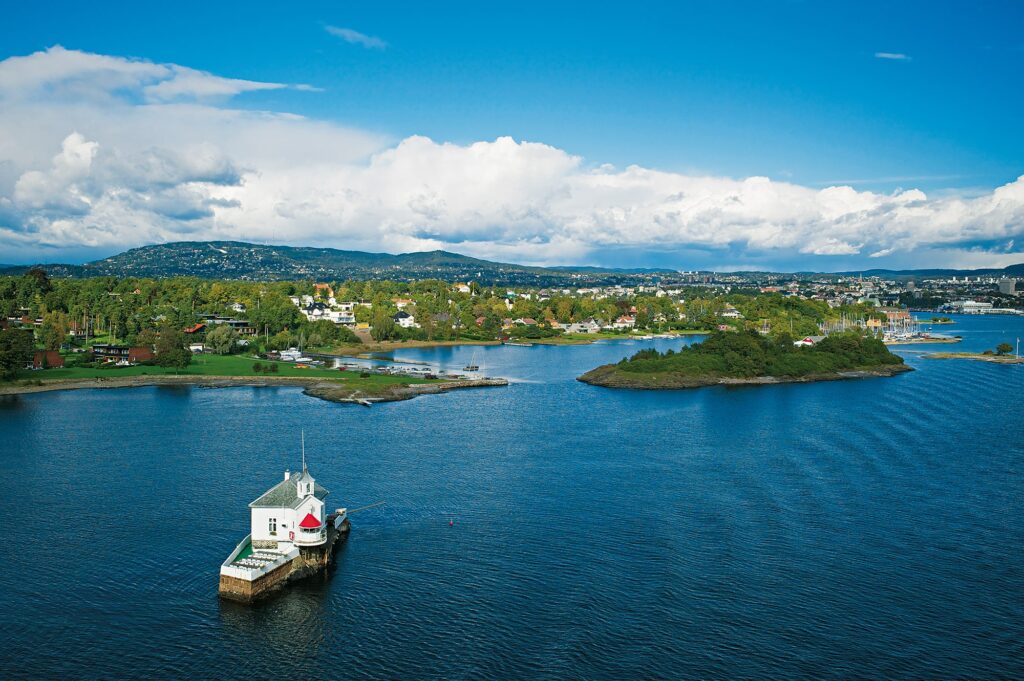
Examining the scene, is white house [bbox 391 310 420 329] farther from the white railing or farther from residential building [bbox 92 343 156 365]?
the white railing

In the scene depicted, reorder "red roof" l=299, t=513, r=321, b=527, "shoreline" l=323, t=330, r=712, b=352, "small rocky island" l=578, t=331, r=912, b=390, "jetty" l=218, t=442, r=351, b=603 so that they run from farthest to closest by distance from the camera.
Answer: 1. "shoreline" l=323, t=330, r=712, b=352
2. "small rocky island" l=578, t=331, r=912, b=390
3. "red roof" l=299, t=513, r=321, b=527
4. "jetty" l=218, t=442, r=351, b=603

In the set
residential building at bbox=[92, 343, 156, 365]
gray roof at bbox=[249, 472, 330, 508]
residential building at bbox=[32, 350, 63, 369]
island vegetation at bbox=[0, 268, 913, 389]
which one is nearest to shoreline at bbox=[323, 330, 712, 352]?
island vegetation at bbox=[0, 268, 913, 389]

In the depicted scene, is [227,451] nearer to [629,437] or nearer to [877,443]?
[629,437]

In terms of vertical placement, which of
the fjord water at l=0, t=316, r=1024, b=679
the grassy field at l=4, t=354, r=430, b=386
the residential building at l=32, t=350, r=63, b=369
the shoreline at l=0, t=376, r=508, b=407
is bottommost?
the fjord water at l=0, t=316, r=1024, b=679

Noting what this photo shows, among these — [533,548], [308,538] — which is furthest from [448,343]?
[308,538]

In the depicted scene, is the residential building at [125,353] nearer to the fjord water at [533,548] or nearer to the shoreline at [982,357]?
the fjord water at [533,548]

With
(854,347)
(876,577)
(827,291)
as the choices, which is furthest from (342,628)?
(827,291)

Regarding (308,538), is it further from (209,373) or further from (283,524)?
(209,373)

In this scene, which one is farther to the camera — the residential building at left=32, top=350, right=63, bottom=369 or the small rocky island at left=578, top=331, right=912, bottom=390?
the residential building at left=32, top=350, right=63, bottom=369
